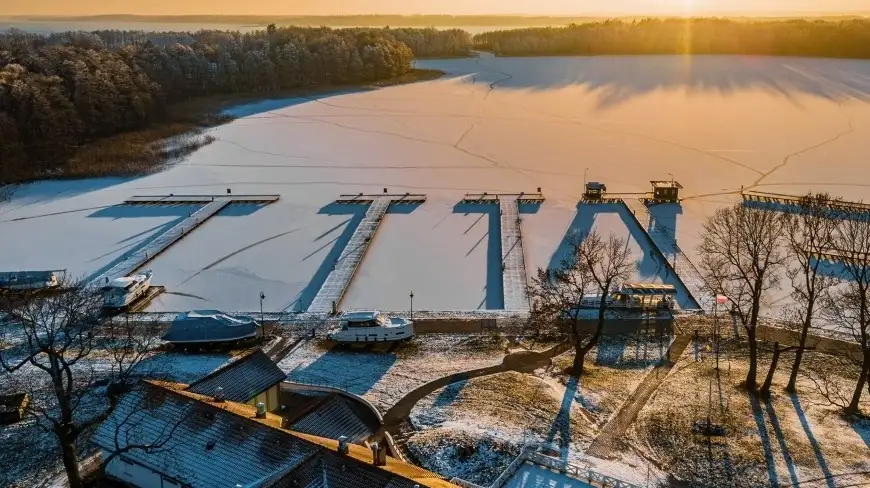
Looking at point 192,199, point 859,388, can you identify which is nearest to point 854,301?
point 859,388

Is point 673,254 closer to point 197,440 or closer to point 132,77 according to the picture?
point 197,440

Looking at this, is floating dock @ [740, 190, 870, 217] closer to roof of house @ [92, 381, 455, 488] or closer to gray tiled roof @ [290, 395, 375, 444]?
gray tiled roof @ [290, 395, 375, 444]

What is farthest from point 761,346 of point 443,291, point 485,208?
point 485,208

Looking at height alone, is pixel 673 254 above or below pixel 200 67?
below

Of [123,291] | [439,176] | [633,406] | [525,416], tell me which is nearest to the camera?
[525,416]

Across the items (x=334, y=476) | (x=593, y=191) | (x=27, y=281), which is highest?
(x=593, y=191)
